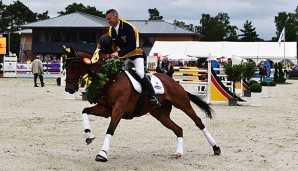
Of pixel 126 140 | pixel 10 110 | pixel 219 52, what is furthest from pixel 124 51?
pixel 219 52

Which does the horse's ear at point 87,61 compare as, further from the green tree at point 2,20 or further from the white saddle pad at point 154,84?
the green tree at point 2,20

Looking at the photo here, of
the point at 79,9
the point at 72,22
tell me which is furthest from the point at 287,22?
the point at 72,22

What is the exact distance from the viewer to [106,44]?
9031 mm

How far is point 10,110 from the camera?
59.7ft

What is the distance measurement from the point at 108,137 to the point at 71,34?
81.8 metres

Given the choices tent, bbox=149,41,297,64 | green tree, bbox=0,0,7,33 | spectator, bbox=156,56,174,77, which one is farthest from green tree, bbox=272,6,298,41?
spectator, bbox=156,56,174,77

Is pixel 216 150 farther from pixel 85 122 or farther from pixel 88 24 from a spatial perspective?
pixel 88 24

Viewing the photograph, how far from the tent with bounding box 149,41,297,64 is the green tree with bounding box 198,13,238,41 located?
8670cm

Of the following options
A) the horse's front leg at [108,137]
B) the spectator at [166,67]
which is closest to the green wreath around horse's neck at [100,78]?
the horse's front leg at [108,137]

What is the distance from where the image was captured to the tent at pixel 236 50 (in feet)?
185

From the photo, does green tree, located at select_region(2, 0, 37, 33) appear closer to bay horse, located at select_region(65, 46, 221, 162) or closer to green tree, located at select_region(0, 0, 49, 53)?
green tree, located at select_region(0, 0, 49, 53)

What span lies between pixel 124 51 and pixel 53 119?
721 cm

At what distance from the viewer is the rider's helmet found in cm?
899

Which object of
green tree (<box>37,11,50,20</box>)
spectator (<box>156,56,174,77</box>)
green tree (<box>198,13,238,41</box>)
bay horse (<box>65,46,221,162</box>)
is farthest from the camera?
green tree (<box>198,13,238,41</box>)
